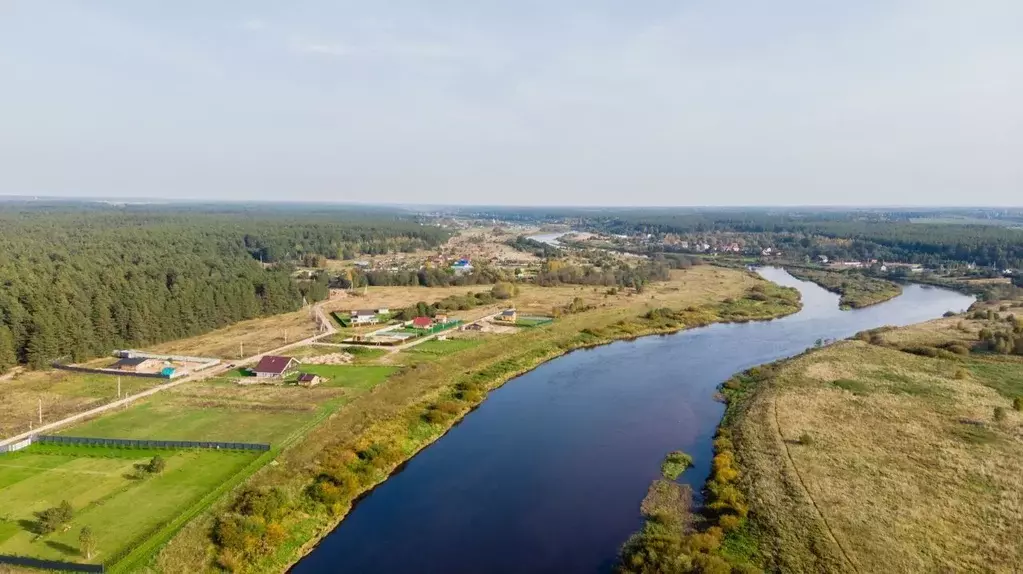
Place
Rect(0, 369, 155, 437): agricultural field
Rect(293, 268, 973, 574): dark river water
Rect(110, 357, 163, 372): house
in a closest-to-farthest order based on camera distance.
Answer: Rect(293, 268, 973, 574): dark river water, Rect(0, 369, 155, 437): agricultural field, Rect(110, 357, 163, 372): house

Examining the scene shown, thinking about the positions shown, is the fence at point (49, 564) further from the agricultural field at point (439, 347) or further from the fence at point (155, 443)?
the agricultural field at point (439, 347)

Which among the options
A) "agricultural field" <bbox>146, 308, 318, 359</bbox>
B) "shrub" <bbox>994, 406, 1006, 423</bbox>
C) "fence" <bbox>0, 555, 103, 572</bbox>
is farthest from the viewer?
"agricultural field" <bbox>146, 308, 318, 359</bbox>

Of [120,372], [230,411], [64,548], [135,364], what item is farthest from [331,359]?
[64,548]

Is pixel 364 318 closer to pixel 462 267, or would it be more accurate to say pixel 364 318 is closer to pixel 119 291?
pixel 119 291

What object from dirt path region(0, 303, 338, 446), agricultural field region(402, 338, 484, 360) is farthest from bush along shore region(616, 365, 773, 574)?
dirt path region(0, 303, 338, 446)

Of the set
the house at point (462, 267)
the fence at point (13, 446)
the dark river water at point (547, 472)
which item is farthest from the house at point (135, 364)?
the house at point (462, 267)

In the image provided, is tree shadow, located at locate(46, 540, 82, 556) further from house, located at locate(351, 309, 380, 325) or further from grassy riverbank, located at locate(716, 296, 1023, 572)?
house, located at locate(351, 309, 380, 325)
